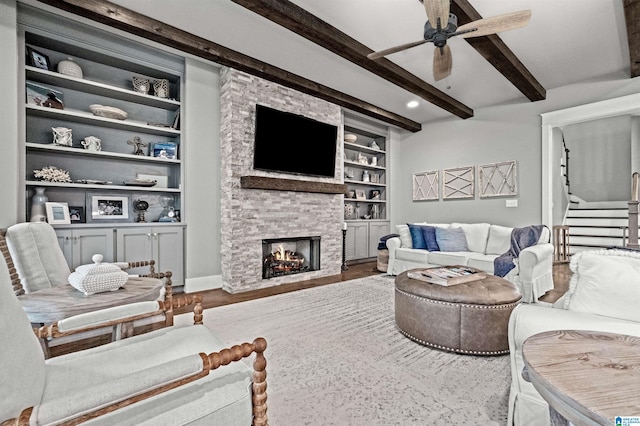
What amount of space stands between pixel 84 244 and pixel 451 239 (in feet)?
15.5

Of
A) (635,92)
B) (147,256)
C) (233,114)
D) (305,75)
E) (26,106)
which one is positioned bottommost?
(147,256)

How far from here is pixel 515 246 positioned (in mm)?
4008

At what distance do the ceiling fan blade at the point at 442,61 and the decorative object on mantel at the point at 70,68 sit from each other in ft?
12.2

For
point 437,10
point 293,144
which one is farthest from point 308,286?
point 437,10

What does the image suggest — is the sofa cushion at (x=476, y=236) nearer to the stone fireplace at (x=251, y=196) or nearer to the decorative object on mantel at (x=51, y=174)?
the stone fireplace at (x=251, y=196)

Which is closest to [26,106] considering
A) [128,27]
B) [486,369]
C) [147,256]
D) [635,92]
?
[128,27]

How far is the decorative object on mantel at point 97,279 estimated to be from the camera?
5.75 ft

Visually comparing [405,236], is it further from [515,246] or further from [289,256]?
[289,256]

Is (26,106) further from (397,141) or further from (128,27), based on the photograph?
(397,141)

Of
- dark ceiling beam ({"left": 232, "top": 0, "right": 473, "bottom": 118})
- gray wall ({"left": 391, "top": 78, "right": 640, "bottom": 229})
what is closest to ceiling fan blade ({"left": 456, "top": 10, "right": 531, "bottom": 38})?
dark ceiling beam ({"left": 232, "top": 0, "right": 473, "bottom": 118})

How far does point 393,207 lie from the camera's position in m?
6.98

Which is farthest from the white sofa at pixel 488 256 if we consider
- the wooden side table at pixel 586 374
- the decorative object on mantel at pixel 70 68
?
the decorative object on mantel at pixel 70 68

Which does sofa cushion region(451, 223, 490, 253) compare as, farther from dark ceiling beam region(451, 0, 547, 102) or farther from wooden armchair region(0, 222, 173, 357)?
wooden armchair region(0, 222, 173, 357)

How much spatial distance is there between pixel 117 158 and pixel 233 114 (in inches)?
58.7
